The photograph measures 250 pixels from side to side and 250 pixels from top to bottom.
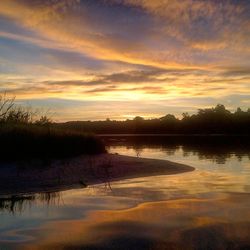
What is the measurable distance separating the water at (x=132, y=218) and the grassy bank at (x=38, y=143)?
552 centimetres

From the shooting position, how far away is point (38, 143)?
20.7 meters

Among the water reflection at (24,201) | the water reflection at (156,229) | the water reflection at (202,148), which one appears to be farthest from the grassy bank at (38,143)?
the water reflection at (156,229)

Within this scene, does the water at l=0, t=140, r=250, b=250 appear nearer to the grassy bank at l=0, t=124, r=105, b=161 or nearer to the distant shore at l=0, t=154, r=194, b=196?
the distant shore at l=0, t=154, r=194, b=196

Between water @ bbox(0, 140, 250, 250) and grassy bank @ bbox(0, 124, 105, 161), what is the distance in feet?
18.1

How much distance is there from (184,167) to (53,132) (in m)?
7.16

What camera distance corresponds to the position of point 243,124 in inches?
3356

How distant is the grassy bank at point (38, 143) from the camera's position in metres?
19.5

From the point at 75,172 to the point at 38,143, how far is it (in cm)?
328

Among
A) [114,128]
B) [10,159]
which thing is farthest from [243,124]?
[10,159]

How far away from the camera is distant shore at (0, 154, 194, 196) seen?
50.4ft

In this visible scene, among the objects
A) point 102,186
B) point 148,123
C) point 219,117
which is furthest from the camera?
point 148,123

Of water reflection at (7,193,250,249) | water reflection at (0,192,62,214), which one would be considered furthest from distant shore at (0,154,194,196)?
water reflection at (7,193,250,249)

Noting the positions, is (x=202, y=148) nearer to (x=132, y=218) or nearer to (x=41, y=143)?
(x=41, y=143)

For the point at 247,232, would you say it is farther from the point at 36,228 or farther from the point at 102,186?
the point at 102,186
